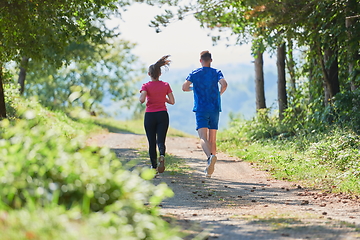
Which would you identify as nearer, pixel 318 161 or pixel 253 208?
pixel 253 208

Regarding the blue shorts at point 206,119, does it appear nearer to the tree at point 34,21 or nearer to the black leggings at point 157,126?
the black leggings at point 157,126

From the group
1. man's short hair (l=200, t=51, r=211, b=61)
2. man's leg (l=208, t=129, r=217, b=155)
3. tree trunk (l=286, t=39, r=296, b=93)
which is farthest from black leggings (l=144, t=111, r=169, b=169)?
tree trunk (l=286, t=39, r=296, b=93)

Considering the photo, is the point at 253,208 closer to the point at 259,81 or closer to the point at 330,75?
the point at 330,75

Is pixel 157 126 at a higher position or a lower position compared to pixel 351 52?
lower

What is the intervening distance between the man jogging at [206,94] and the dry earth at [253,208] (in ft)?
2.70

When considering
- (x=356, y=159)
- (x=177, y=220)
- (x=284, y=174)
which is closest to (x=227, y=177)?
(x=284, y=174)

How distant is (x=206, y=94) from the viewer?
29.8 feet

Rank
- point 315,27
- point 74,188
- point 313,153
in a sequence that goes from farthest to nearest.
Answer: point 315,27, point 313,153, point 74,188

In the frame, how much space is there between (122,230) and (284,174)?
7128mm

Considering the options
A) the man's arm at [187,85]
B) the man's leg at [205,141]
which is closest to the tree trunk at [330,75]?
the man's leg at [205,141]

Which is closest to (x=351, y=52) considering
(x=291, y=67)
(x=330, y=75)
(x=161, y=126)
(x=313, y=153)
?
(x=330, y=75)

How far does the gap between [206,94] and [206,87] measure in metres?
0.14

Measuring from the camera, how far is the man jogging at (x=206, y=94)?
9039 millimetres

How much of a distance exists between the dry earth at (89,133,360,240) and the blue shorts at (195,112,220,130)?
1.09m
